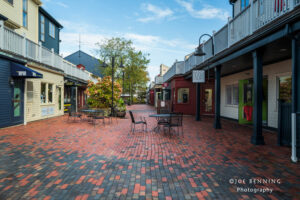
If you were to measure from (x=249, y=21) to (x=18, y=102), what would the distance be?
36.0ft

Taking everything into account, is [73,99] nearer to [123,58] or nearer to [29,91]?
[29,91]

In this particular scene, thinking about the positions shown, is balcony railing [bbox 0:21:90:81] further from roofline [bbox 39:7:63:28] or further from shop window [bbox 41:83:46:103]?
roofline [bbox 39:7:63:28]

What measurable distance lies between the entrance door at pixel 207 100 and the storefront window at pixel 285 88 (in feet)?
25.7

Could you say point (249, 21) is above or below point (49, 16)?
below

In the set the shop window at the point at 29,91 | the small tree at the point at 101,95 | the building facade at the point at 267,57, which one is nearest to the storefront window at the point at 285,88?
the building facade at the point at 267,57

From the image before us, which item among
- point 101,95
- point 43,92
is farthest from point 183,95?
point 43,92

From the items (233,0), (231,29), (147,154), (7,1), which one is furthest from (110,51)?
(147,154)

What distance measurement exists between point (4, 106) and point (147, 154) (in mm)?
7611

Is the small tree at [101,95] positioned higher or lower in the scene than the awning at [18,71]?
lower

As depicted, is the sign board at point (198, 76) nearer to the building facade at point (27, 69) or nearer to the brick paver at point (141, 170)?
the brick paver at point (141, 170)

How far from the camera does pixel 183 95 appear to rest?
15836 millimetres

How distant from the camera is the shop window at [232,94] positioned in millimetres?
11851

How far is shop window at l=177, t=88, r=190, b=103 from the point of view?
51.4 feet

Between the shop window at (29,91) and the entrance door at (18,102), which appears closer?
the entrance door at (18,102)
